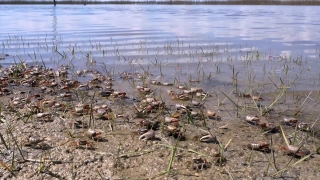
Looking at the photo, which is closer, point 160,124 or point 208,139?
point 208,139

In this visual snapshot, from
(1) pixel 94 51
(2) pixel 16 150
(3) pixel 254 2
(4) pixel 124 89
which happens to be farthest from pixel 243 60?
(3) pixel 254 2

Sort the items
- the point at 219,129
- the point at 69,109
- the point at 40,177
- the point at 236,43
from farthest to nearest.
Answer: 1. the point at 236,43
2. the point at 69,109
3. the point at 219,129
4. the point at 40,177

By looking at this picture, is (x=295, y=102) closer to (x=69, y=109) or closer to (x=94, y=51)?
(x=69, y=109)

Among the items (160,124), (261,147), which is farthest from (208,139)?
(160,124)

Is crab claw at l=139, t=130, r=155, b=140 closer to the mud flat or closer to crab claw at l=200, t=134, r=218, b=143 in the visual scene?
the mud flat

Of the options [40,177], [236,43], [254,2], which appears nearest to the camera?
[40,177]

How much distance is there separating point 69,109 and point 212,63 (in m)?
4.84

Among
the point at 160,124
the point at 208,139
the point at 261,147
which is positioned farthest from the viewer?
the point at 160,124

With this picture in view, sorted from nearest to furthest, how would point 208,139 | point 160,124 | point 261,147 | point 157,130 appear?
1. point 261,147
2. point 208,139
3. point 157,130
4. point 160,124

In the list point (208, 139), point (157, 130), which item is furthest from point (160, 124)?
point (208, 139)

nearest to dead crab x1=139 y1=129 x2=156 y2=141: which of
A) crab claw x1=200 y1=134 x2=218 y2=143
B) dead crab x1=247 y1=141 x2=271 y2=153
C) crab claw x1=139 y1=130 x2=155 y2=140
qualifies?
crab claw x1=139 y1=130 x2=155 y2=140

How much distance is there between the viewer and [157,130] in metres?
4.28

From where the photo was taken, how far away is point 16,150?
3.60 meters

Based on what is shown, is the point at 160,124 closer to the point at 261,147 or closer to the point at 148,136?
the point at 148,136
